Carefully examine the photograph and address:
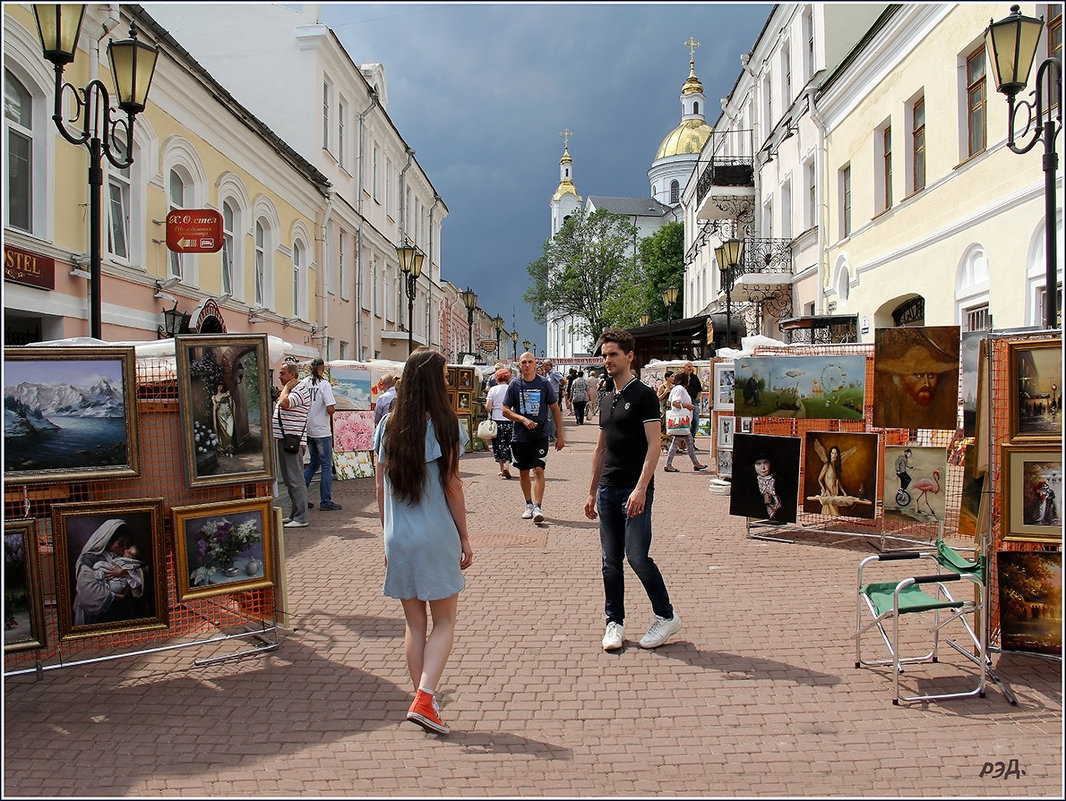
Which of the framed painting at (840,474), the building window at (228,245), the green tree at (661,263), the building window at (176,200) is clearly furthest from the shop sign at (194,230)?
the green tree at (661,263)

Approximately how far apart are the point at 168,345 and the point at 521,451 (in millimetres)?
4595

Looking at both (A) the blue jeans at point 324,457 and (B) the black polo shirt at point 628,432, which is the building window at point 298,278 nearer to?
(A) the blue jeans at point 324,457

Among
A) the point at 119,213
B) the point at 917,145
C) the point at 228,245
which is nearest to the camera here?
the point at 119,213

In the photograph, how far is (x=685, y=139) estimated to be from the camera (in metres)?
85.6

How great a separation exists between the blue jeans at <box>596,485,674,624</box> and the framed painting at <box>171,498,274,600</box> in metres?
2.22

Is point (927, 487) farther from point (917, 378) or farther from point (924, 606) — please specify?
point (924, 606)

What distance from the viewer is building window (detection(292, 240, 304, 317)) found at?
75.1 ft

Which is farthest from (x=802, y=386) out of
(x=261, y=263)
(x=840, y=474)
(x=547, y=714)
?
(x=261, y=263)

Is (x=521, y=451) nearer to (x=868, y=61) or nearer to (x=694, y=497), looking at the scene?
(x=694, y=497)

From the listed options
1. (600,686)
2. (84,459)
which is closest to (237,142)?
(84,459)

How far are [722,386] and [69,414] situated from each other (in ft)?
33.4

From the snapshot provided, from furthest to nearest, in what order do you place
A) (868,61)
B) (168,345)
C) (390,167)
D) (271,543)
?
(390,167), (868,61), (168,345), (271,543)

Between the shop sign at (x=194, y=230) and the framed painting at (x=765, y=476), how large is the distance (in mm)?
9655

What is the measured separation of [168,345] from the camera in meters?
5.75
